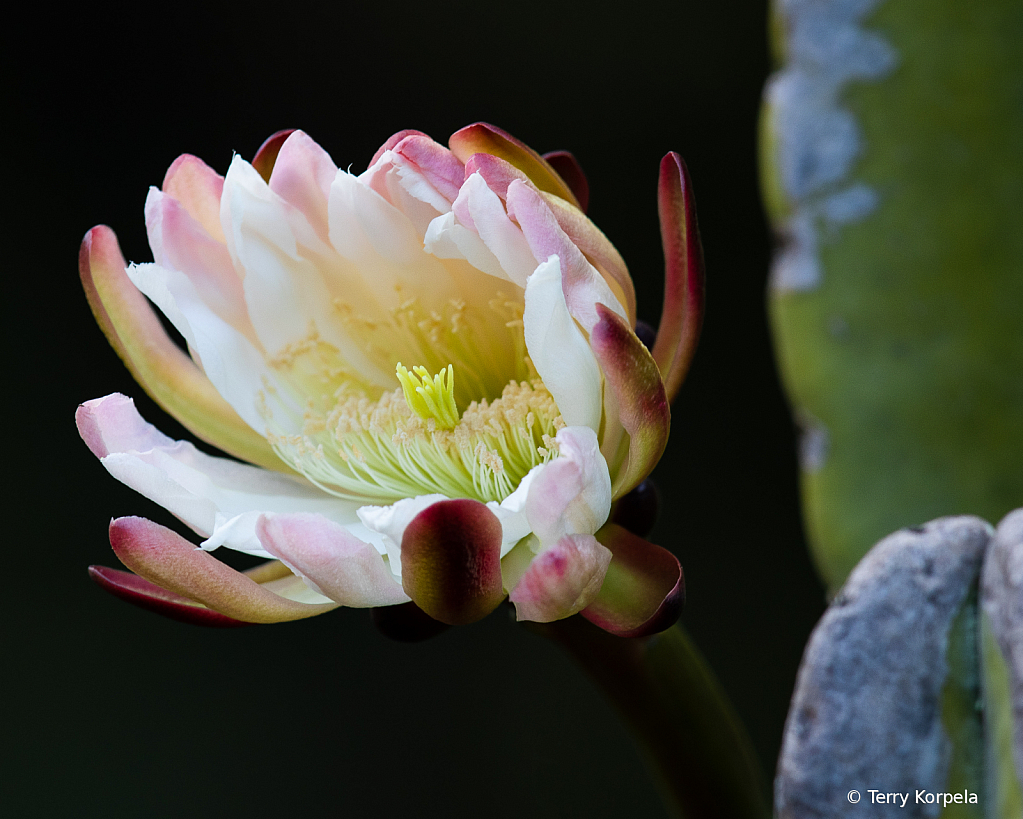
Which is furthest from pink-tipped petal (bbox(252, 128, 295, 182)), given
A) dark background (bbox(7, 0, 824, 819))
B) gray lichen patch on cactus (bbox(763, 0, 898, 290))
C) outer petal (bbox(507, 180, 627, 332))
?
dark background (bbox(7, 0, 824, 819))

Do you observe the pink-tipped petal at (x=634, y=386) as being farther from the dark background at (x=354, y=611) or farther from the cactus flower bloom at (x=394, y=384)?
the dark background at (x=354, y=611)

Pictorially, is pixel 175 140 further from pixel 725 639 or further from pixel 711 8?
pixel 725 639

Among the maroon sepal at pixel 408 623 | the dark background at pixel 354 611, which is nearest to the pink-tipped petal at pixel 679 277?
the maroon sepal at pixel 408 623

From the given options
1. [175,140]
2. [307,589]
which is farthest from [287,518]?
[175,140]

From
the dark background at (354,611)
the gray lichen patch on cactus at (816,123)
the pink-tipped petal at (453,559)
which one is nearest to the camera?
the pink-tipped petal at (453,559)

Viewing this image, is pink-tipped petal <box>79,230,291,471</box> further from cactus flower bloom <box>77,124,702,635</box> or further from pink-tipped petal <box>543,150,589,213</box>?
pink-tipped petal <box>543,150,589,213</box>

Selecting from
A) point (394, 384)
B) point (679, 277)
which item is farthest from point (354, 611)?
point (679, 277)
